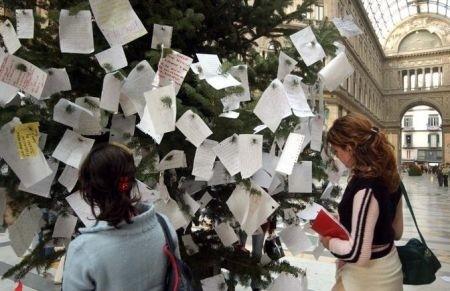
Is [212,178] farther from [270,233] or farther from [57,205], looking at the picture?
[270,233]

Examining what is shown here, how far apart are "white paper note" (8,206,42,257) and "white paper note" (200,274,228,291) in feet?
2.87

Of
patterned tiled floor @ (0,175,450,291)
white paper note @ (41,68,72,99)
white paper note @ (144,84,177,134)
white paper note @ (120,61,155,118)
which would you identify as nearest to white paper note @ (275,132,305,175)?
white paper note @ (144,84,177,134)

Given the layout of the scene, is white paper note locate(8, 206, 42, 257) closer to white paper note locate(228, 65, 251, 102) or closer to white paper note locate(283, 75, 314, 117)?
white paper note locate(228, 65, 251, 102)

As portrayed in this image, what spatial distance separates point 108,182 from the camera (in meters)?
1.22

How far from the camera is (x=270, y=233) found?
285 cm

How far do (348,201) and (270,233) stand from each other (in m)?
1.03

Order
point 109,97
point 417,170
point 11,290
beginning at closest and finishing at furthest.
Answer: point 109,97
point 11,290
point 417,170

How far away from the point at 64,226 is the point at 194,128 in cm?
78

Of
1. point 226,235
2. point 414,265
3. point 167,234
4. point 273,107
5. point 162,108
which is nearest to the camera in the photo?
point 167,234

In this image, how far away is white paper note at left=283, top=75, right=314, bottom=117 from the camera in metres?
2.04

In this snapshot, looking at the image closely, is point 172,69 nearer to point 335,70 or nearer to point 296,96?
point 296,96

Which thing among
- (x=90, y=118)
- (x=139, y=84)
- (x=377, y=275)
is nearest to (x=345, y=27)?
(x=139, y=84)

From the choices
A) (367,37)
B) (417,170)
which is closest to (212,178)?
(417,170)

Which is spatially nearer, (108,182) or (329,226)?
(108,182)
